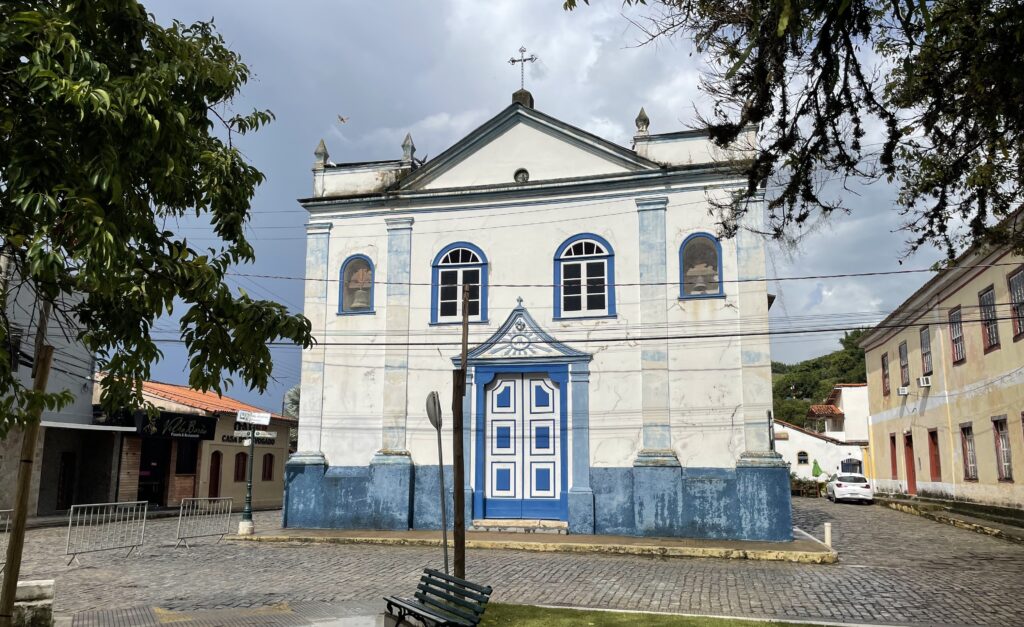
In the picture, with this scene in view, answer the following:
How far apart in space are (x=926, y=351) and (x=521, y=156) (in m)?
15.9

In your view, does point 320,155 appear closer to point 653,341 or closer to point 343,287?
point 343,287

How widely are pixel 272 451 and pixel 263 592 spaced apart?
74.8 ft

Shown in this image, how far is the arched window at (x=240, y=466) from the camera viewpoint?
29.7 m

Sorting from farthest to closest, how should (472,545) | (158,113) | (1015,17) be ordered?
(472,545) → (1015,17) → (158,113)

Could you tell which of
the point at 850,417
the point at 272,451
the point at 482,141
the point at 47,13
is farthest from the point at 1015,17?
Result: the point at 850,417

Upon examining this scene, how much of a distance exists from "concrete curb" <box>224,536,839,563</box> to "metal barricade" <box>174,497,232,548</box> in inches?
76.6

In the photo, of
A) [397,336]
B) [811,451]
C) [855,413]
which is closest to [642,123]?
[397,336]

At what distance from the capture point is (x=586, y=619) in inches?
330

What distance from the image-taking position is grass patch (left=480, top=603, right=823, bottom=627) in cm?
812

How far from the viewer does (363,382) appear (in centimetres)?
1820

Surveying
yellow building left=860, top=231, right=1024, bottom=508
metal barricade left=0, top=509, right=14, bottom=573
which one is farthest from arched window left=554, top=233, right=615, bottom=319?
metal barricade left=0, top=509, right=14, bottom=573

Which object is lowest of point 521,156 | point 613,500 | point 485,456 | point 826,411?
point 613,500

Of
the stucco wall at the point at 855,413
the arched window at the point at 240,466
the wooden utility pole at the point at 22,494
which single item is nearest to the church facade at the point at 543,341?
the wooden utility pole at the point at 22,494

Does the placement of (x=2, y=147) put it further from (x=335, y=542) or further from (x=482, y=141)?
(x=482, y=141)
